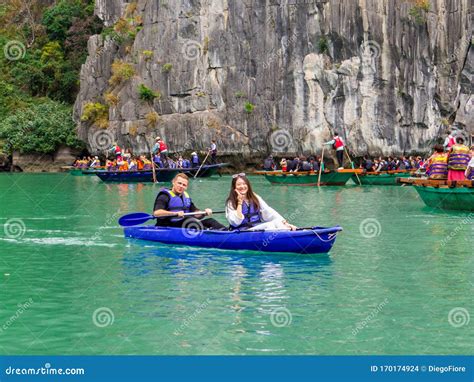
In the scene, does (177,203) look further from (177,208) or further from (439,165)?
(439,165)

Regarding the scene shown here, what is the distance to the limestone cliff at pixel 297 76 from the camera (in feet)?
161

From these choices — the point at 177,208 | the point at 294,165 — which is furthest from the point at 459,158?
the point at 294,165

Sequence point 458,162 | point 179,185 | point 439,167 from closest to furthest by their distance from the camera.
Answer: point 179,185 < point 458,162 < point 439,167

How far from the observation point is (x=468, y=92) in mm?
50969

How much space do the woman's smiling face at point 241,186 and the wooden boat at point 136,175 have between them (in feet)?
91.2

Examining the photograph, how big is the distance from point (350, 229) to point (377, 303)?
832 cm

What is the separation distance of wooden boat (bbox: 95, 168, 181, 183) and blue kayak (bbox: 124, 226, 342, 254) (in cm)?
2671

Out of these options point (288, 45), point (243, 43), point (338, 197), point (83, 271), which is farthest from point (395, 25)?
point (83, 271)

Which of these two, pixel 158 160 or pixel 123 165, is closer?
pixel 123 165

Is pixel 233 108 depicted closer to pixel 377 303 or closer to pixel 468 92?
pixel 468 92

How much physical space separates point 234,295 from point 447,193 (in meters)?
13.5

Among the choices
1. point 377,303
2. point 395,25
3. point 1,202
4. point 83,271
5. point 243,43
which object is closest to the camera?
point 377,303

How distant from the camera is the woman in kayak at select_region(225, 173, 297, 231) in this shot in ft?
46.4

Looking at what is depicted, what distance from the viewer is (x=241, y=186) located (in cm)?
1393
